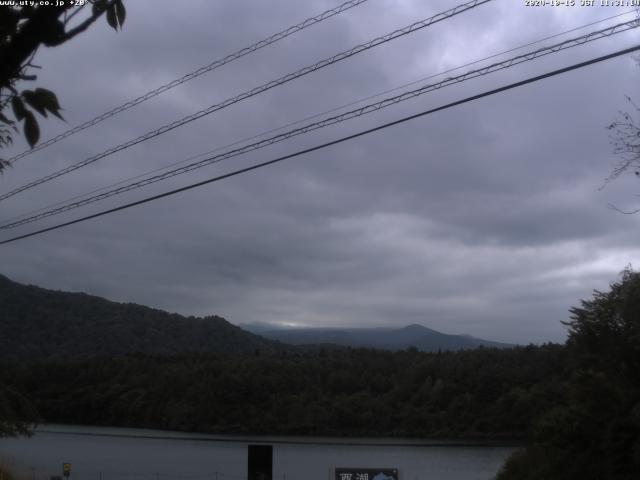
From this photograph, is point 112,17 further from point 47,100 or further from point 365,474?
point 365,474

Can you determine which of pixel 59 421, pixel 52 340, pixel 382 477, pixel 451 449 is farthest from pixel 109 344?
pixel 382 477

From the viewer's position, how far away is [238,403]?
3641 centimetres

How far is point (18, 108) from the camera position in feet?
10.9

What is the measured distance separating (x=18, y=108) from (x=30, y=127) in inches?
3.9

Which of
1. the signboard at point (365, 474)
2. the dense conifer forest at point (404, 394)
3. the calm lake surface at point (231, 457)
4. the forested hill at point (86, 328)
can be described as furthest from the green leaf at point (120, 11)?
the forested hill at point (86, 328)

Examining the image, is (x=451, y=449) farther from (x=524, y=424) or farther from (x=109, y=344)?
(x=109, y=344)

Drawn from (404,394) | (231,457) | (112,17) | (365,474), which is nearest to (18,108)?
(112,17)

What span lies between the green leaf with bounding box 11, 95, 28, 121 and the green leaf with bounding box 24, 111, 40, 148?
0.02m

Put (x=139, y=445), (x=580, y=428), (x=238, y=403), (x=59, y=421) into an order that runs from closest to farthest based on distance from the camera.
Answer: (x=580, y=428), (x=139, y=445), (x=238, y=403), (x=59, y=421)

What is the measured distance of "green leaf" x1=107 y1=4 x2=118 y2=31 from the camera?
3.42 meters

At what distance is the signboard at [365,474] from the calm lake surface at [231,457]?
138 inches

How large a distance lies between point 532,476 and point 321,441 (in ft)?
39.7

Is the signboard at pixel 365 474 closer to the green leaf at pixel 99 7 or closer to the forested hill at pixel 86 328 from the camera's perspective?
the green leaf at pixel 99 7

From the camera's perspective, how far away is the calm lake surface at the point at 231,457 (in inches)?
991
